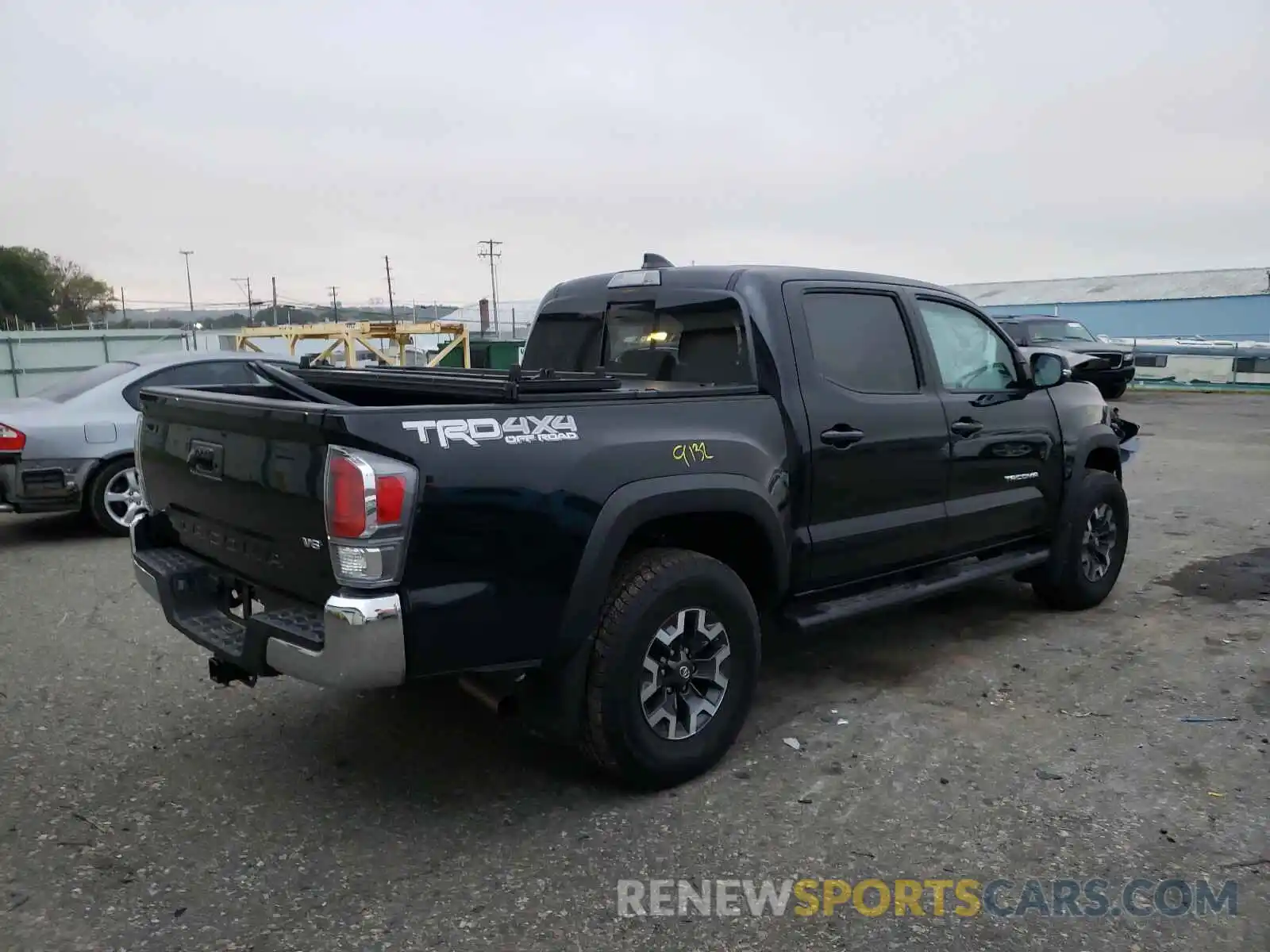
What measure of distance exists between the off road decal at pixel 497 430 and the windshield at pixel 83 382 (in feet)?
20.7

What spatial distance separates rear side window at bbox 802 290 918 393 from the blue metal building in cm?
2880

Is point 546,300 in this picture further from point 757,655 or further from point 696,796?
point 696,796

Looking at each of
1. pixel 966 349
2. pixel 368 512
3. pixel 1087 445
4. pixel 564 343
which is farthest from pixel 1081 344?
pixel 368 512

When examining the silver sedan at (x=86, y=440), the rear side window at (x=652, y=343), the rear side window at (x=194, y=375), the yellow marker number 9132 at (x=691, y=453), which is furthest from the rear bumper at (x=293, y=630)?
the rear side window at (x=194, y=375)

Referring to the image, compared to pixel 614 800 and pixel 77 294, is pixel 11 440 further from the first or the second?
pixel 77 294

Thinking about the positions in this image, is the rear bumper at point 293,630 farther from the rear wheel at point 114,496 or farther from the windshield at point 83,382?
the windshield at point 83,382

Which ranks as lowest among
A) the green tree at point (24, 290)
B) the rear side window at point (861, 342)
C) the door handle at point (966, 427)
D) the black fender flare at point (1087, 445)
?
the black fender flare at point (1087, 445)

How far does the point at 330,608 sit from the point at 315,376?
6.33 ft

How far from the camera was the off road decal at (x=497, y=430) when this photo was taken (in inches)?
118

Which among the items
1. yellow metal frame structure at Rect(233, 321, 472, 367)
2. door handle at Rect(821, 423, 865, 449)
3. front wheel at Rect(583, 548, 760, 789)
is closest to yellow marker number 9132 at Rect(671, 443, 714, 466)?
front wheel at Rect(583, 548, 760, 789)

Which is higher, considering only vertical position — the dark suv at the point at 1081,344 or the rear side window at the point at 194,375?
the rear side window at the point at 194,375

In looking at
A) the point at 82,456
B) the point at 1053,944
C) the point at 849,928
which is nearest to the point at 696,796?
the point at 849,928

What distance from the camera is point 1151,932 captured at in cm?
281

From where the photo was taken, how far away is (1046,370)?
5.27 metres
